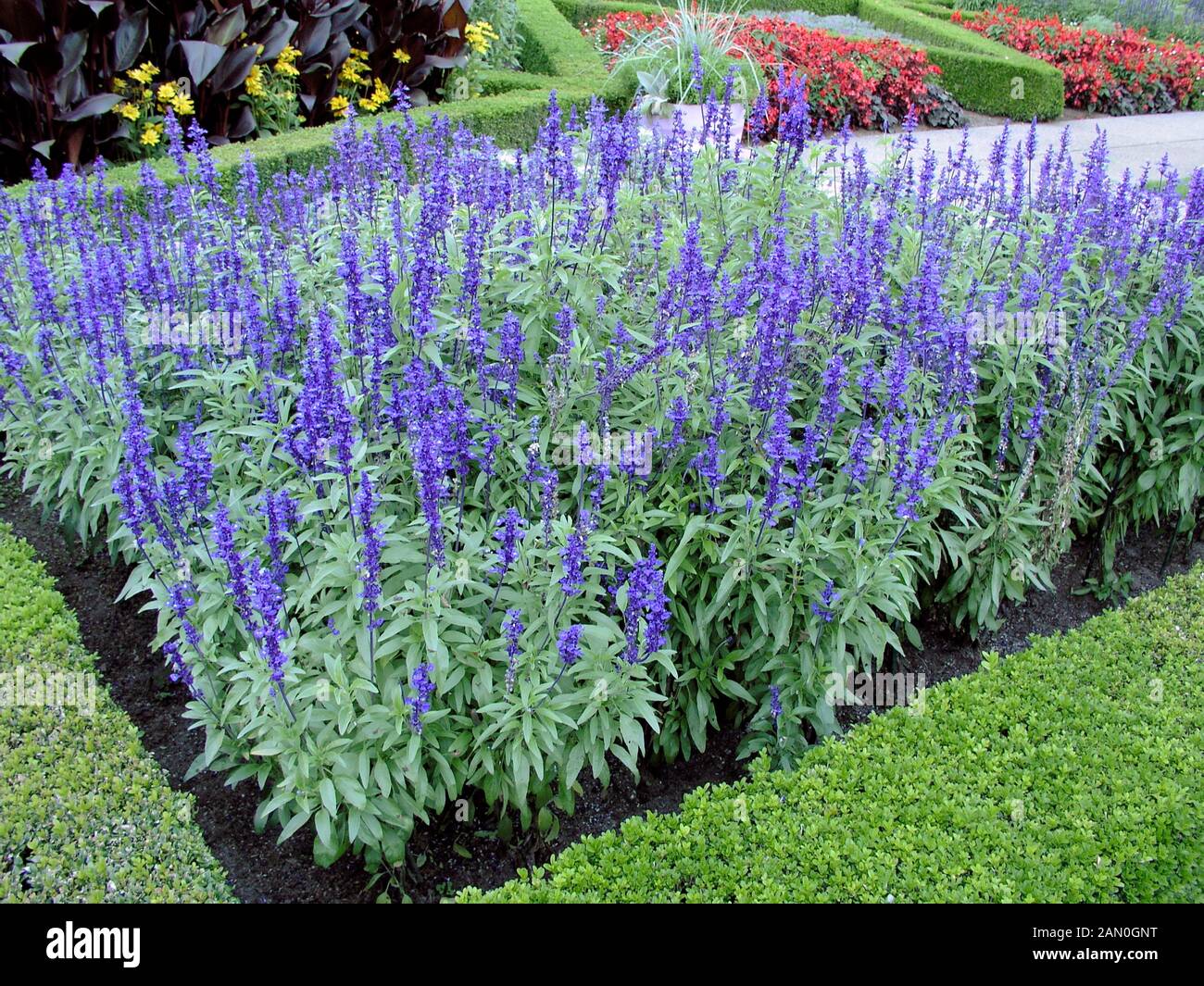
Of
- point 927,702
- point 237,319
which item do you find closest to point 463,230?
point 237,319

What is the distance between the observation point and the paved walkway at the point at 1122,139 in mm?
12273

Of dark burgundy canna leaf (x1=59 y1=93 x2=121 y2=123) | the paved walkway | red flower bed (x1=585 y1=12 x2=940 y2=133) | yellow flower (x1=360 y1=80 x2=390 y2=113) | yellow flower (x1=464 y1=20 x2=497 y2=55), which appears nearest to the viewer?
dark burgundy canna leaf (x1=59 y1=93 x2=121 y2=123)

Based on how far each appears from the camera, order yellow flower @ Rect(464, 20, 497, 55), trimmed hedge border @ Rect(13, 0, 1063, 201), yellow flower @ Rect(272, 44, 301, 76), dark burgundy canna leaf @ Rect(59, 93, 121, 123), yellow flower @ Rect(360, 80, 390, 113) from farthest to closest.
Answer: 1. yellow flower @ Rect(464, 20, 497, 55)
2. yellow flower @ Rect(360, 80, 390, 113)
3. yellow flower @ Rect(272, 44, 301, 76)
4. trimmed hedge border @ Rect(13, 0, 1063, 201)
5. dark burgundy canna leaf @ Rect(59, 93, 121, 123)

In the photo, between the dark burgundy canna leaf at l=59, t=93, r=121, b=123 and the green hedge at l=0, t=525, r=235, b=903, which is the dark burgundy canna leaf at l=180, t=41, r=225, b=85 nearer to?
the dark burgundy canna leaf at l=59, t=93, r=121, b=123

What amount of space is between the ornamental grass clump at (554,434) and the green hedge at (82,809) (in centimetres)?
27

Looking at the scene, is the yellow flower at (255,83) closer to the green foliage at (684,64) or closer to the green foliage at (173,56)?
the green foliage at (173,56)

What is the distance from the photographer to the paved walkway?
40.3 ft

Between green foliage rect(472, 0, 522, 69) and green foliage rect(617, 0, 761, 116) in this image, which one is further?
green foliage rect(472, 0, 522, 69)

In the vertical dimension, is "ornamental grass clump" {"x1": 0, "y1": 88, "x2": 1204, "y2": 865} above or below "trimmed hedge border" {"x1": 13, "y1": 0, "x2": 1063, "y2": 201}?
below

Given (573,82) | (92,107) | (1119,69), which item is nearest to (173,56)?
(92,107)

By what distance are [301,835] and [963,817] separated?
96.9 inches

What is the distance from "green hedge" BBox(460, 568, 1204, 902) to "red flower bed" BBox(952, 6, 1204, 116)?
14.6 m

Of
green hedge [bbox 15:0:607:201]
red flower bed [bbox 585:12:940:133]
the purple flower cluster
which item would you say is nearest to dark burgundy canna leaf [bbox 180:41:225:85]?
green hedge [bbox 15:0:607:201]

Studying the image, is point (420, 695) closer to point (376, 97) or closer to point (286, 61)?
point (286, 61)
